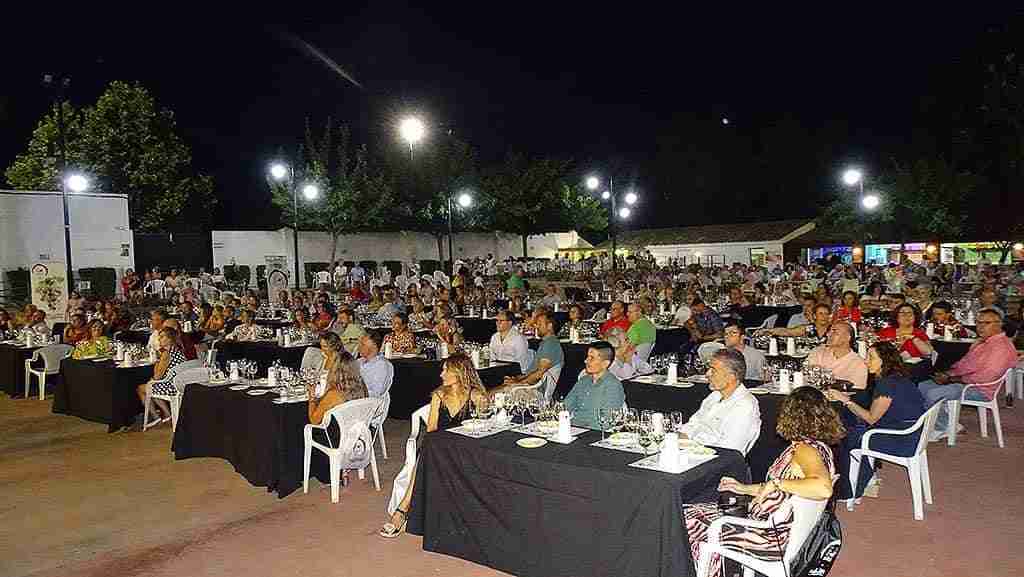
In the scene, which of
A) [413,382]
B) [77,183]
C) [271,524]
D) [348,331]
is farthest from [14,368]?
[77,183]

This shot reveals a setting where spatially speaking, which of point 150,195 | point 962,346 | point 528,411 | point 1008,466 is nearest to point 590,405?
point 528,411

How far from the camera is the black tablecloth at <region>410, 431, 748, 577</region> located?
4340 mm

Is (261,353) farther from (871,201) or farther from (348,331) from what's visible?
(871,201)

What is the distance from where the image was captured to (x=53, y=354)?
1253 centimetres

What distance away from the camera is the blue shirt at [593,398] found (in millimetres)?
6191

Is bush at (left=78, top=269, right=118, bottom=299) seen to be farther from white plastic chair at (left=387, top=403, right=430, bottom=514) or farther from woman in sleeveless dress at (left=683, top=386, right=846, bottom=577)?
woman in sleeveless dress at (left=683, top=386, right=846, bottom=577)

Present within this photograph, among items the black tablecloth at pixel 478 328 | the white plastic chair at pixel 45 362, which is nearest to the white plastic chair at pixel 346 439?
the white plastic chair at pixel 45 362

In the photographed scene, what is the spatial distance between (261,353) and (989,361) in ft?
31.5

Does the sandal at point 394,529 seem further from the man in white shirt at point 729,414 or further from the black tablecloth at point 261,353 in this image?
the black tablecloth at point 261,353

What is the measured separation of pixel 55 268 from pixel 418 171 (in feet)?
71.7

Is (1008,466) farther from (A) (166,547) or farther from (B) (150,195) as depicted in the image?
(B) (150,195)

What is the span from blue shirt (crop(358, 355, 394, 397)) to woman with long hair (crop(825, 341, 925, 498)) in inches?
173

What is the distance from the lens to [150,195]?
38531mm

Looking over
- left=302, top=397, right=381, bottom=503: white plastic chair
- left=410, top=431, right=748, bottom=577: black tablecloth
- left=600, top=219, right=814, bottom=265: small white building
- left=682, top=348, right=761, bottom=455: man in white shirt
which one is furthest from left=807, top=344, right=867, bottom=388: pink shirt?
left=600, top=219, right=814, bottom=265: small white building
